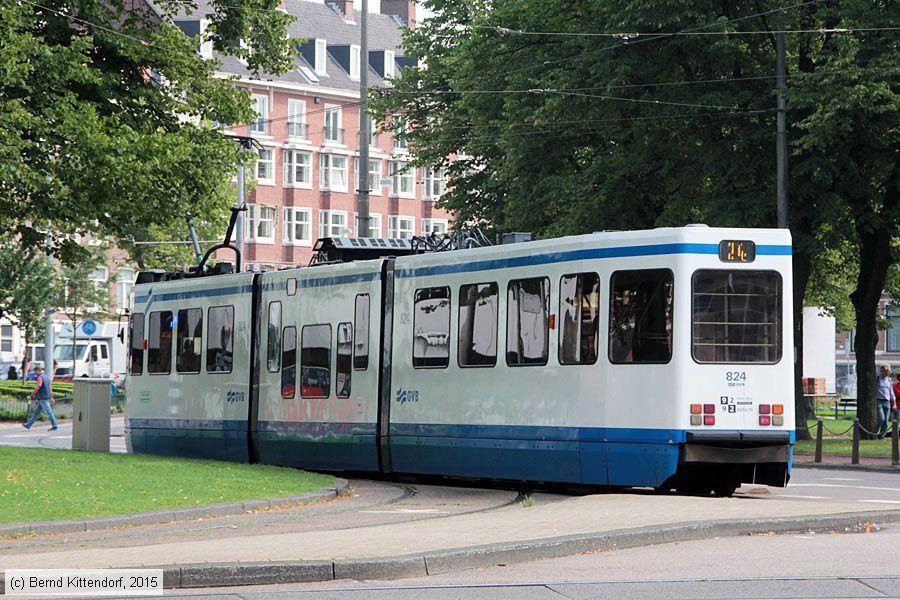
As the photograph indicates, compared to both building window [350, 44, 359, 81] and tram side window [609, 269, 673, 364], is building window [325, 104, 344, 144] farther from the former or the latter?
tram side window [609, 269, 673, 364]

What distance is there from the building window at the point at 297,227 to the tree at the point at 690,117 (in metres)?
51.9

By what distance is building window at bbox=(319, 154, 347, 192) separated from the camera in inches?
Answer: 3752

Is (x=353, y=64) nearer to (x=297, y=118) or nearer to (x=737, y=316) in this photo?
(x=297, y=118)

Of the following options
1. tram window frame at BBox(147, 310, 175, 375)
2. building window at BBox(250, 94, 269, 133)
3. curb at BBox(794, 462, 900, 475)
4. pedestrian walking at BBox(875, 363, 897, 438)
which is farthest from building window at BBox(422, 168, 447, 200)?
tram window frame at BBox(147, 310, 175, 375)

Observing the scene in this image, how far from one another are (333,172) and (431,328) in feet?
Result: 245

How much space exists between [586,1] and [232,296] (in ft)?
46.7

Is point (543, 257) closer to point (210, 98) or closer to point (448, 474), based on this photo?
point (448, 474)

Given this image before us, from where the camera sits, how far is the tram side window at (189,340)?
88.1 feet

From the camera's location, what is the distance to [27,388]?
2302 inches

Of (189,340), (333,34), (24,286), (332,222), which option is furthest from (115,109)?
(333,34)

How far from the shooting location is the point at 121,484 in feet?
63.6

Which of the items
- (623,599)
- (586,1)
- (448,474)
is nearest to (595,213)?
(586,1)

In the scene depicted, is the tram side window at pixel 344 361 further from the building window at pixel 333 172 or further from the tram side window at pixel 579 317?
the building window at pixel 333 172

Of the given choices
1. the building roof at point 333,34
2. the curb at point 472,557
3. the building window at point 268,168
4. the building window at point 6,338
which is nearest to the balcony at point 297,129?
the building window at point 268,168
